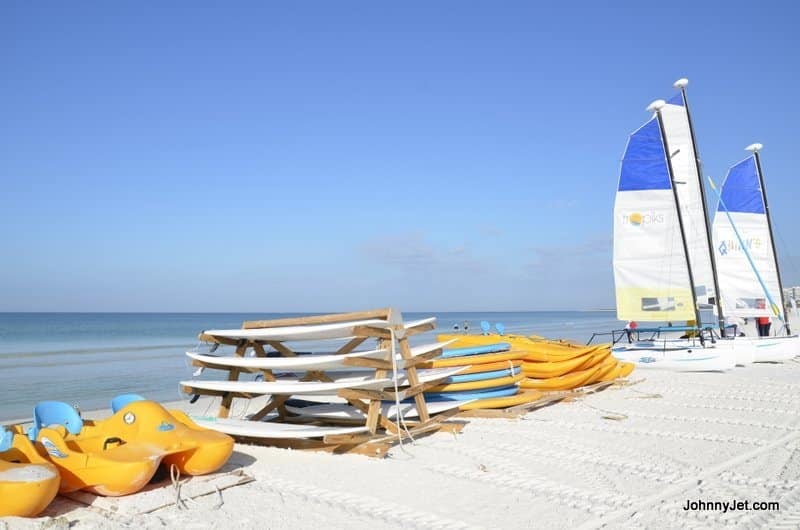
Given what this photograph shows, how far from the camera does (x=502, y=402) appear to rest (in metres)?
9.33

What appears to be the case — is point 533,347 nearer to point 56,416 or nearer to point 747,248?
point 56,416

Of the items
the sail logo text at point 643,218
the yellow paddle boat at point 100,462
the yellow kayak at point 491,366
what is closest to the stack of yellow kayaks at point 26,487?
the yellow paddle boat at point 100,462

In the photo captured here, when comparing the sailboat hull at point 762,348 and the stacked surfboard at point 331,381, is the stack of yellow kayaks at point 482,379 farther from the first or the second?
the sailboat hull at point 762,348

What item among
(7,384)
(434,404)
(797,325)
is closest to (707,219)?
(434,404)

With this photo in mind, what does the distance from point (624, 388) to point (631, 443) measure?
5.27m

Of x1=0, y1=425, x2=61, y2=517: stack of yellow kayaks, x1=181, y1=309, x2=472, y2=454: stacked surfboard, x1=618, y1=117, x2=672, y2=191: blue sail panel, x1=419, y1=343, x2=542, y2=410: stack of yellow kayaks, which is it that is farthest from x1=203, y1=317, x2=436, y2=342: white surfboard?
x1=618, y1=117, x2=672, y2=191: blue sail panel

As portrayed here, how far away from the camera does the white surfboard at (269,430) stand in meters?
6.78

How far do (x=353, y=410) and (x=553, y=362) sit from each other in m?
4.57

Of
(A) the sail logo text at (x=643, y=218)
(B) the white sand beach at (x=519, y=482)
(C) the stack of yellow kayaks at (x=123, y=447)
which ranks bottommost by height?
(B) the white sand beach at (x=519, y=482)

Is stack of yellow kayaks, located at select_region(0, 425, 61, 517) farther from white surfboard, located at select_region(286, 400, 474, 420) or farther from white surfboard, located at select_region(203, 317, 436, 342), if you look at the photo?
white surfboard, located at select_region(286, 400, 474, 420)

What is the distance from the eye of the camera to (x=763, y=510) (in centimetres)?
449

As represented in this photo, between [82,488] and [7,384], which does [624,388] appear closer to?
[82,488]

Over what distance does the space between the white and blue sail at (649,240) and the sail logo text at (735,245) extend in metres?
4.31

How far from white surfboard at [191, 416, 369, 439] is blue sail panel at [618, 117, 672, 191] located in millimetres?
12518
